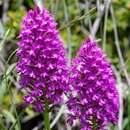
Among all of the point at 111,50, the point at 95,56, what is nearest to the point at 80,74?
the point at 95,56

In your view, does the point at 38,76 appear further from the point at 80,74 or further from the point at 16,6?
the point at 16,6

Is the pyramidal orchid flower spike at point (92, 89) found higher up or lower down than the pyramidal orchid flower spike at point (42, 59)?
lower down

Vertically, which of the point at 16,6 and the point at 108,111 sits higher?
the point at 16,6

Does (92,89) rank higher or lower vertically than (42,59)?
lower

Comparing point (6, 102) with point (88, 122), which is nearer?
point (88, 122)
